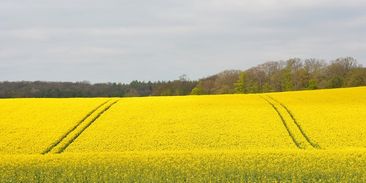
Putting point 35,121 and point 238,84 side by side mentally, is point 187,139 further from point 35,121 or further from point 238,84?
point 238,84

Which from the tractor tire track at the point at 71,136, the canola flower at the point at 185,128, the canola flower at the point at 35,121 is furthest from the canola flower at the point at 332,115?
the canola flower at the point at 35,121

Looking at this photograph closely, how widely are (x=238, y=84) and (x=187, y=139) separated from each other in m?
53.0

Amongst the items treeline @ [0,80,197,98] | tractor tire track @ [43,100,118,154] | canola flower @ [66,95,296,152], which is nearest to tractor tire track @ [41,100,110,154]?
tractor tire track @ [43,100,118,154]

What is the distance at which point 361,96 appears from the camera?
110ft

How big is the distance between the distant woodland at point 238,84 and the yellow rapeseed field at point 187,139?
30.6 meters

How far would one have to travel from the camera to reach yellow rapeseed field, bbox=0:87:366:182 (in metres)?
17.7

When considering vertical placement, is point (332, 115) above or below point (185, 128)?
above

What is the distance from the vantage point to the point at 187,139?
22688mm

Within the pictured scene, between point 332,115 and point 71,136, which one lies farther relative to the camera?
point 332,115

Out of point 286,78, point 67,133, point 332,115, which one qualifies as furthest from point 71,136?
point 286,78

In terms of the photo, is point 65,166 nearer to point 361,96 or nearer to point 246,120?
point 246,120

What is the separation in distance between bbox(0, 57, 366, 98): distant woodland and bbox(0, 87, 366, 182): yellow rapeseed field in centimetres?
3060

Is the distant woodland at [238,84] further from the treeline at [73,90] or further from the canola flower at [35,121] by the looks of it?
the canola flower at [35,121]

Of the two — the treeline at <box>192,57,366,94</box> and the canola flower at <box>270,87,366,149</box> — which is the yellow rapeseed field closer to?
the canola flower at <box>270,87,366,149</box>
